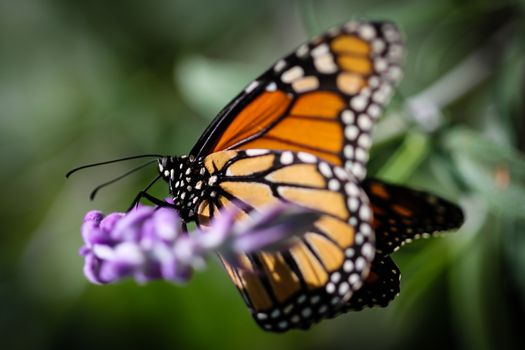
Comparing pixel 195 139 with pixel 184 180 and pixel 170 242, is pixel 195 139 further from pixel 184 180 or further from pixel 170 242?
pixel 170 242

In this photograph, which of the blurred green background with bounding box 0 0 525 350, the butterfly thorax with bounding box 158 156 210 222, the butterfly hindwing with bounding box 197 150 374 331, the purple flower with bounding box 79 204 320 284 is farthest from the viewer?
the blurred green background with bounding box 0 0 525 350

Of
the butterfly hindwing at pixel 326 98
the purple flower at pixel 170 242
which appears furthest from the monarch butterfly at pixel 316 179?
the purple flower at pixel 170 242

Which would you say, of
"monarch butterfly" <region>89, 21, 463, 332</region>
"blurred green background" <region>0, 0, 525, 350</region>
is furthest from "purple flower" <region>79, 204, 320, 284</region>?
"blurred green background" <region>0, 0, 525, 350</region>

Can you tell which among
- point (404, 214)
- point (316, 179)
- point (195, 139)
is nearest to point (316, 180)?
point (316, 179)

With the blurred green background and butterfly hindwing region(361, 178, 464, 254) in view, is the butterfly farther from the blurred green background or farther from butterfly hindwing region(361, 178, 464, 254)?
the blurred green background

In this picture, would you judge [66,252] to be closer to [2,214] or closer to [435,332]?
[2,214]

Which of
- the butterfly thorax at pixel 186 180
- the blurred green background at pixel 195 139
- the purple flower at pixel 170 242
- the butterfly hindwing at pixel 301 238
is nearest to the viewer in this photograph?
the purple flower at pixel 170 242

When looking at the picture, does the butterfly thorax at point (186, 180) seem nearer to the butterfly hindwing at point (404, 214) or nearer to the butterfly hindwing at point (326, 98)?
the butterfly hindwing at point (326, 98)
